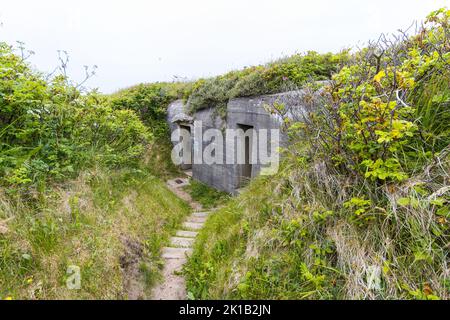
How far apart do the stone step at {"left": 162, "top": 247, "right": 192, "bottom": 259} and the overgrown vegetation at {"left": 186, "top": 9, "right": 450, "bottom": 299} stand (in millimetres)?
715

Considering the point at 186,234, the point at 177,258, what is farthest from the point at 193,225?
the point at 177,258

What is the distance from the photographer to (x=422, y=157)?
278 centimetres

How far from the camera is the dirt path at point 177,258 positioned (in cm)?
363

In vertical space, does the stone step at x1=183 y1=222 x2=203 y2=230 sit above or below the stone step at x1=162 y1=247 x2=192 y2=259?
above

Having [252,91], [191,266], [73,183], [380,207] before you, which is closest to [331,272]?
[380,207]

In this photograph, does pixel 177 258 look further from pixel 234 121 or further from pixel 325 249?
pixel 234 121

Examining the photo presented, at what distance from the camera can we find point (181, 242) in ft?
16.6

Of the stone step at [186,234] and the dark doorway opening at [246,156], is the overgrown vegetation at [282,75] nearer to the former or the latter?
the dark doorway opening at [246,156]

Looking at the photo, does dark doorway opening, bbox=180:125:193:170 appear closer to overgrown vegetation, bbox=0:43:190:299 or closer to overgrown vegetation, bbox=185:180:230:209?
overgrown vegetation, bbox=185:180:230:209

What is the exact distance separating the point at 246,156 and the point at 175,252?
363 centimetres

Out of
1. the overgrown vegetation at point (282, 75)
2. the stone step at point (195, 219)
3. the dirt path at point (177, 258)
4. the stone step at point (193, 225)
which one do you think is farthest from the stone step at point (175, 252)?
the overgrown vegetation at point (282, 75)

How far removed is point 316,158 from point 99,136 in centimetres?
433

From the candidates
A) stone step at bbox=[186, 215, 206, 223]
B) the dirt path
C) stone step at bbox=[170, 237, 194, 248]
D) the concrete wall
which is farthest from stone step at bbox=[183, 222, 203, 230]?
the concrete wall

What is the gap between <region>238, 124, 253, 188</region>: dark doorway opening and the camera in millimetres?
7270
